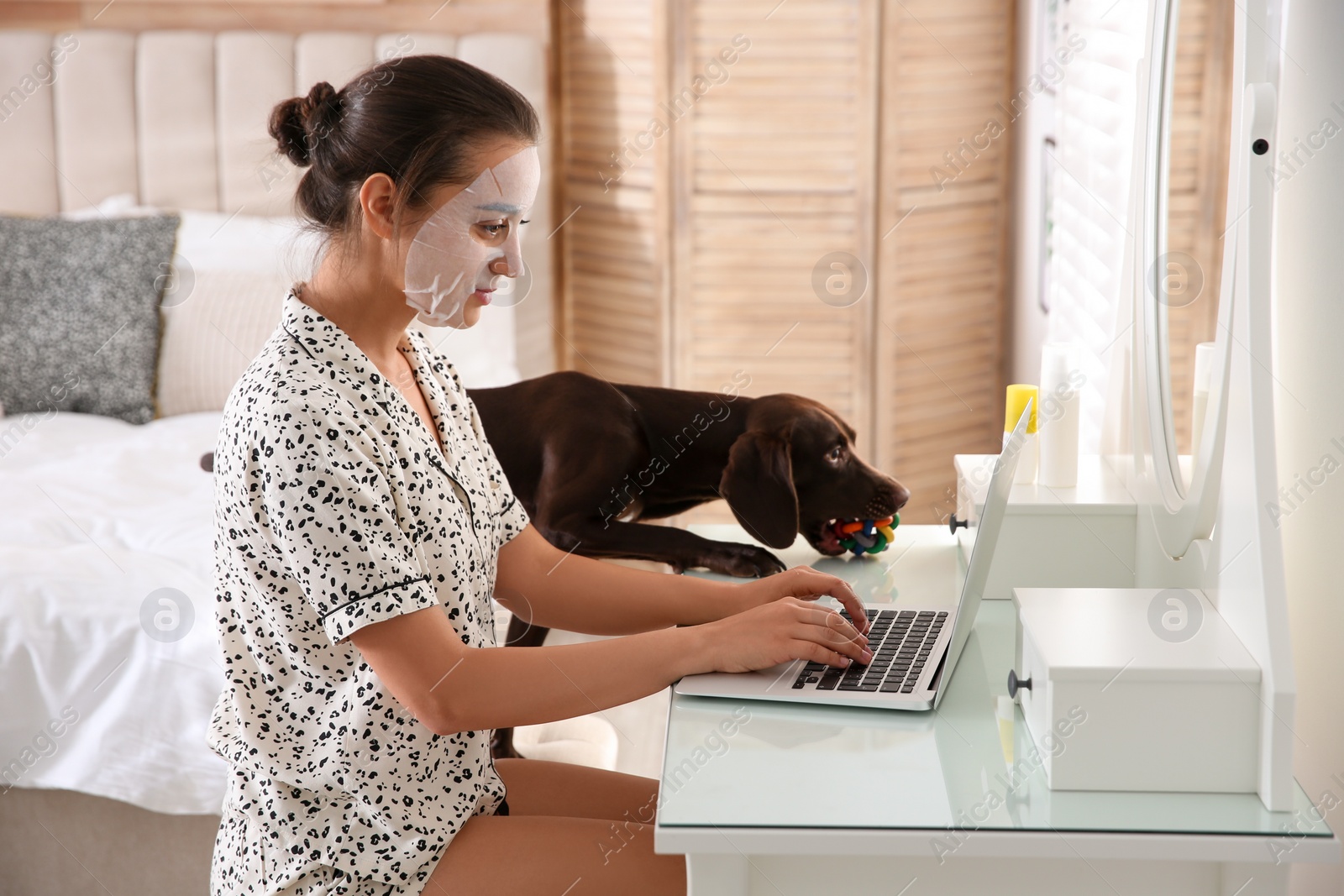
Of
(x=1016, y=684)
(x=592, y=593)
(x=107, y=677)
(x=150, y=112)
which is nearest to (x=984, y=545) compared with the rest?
(x=1016, y=684)

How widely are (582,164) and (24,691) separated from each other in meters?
2.03

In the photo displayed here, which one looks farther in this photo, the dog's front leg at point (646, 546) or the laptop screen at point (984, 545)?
the dog's front leg at point (646, 546)

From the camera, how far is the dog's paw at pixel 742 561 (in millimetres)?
1361

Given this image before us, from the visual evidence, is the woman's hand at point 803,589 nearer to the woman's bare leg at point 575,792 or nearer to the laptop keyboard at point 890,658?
the laptop keyboard at point 890,658

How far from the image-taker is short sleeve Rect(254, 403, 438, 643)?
938 mm

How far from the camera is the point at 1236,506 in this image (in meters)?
0.94

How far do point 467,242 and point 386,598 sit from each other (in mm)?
335

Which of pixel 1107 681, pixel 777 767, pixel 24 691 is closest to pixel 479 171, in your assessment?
pixel 777 767

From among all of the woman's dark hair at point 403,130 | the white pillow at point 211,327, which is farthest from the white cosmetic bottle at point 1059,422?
the white pillow at point 211,327

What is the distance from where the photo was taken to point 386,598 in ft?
3.09

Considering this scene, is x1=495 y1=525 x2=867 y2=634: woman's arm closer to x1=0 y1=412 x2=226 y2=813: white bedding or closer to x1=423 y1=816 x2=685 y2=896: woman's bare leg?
x1=423 y1=816 x2=685 y2=896: woman's bare leg

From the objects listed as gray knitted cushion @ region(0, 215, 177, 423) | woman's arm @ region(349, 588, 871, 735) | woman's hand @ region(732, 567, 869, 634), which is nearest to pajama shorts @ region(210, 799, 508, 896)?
woman's arm @ region(349, 588, 871, 735)

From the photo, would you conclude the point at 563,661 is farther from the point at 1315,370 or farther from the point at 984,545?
the point at 1315,370

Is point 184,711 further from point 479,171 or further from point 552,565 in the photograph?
point 479,171
